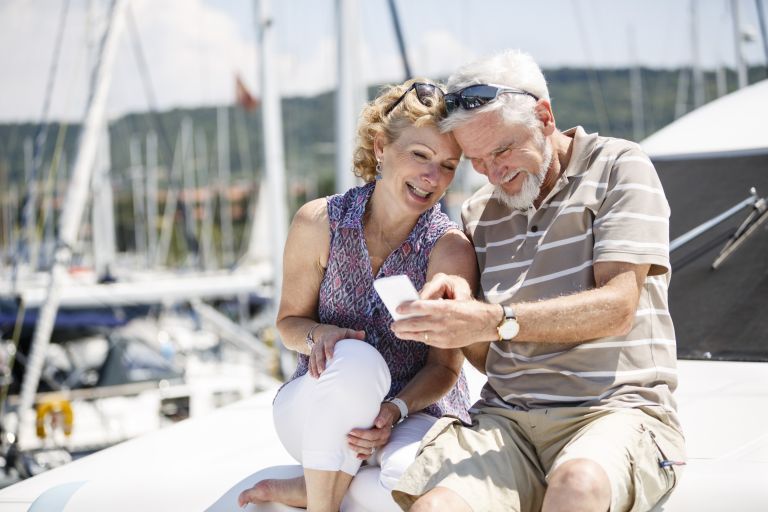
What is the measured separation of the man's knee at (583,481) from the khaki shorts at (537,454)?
22mm

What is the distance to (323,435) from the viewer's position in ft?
7.41

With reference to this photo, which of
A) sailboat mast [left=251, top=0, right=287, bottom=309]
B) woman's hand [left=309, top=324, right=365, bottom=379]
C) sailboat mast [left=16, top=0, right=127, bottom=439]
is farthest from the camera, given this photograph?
sailboat mast [left=251, top=0, right=287, bottom=309]

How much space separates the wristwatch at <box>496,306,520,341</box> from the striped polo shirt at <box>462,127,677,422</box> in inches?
6.4

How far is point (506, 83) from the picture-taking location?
244 cm

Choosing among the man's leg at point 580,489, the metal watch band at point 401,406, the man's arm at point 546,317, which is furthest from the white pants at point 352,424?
the man's leg at point 580,489

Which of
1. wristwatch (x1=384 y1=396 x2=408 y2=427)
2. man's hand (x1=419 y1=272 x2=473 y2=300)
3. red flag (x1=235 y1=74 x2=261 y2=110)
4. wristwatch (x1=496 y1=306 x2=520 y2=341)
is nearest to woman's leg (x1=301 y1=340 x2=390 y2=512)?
wristwatch (x1=384 y1=396 x2=408 y2=427)

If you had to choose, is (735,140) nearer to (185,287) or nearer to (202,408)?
(202,408)

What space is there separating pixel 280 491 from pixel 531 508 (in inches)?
28.7

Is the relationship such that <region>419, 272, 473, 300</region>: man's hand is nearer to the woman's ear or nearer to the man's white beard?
the man's white beard

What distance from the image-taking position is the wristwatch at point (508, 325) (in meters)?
2.13

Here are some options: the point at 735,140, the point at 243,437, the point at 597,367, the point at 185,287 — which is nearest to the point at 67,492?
the point at 243,437

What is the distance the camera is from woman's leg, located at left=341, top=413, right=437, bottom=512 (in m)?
2.24

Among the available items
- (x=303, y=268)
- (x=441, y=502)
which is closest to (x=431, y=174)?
(x=303, y=268)

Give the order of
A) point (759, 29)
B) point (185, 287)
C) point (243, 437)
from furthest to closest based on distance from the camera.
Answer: point (185, 287)
point (759, 29)
point (243, 437)
